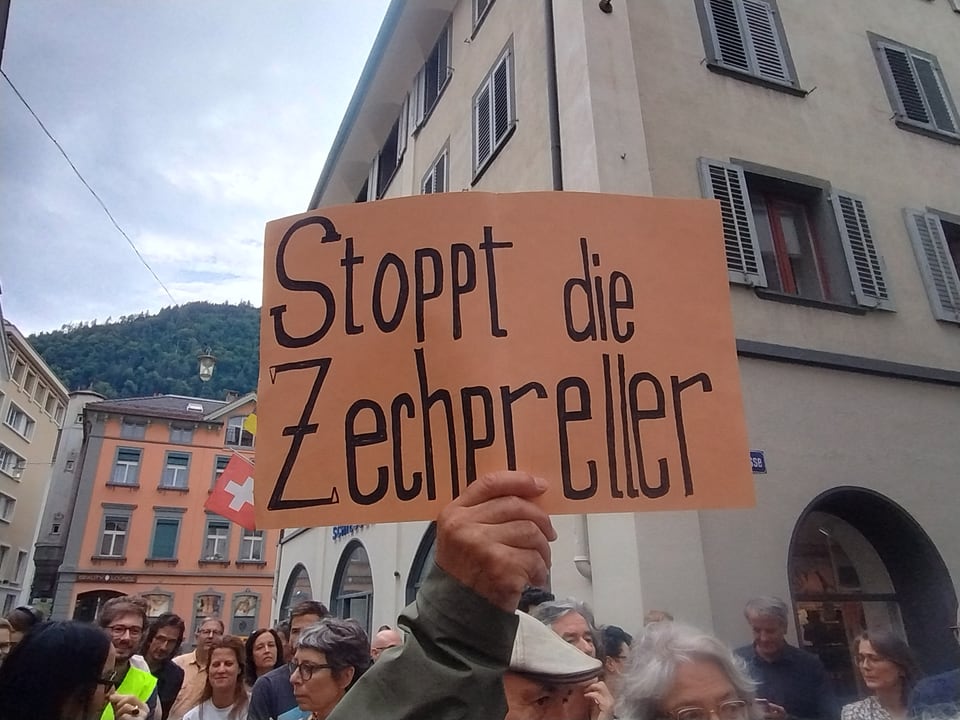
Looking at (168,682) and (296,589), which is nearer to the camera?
(168,682)

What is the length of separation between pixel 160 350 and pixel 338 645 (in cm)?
4692

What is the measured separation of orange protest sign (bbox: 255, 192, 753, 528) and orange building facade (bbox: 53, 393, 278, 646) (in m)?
35.4

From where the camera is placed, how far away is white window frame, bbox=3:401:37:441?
38.4 meters

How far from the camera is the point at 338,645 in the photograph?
2887mm

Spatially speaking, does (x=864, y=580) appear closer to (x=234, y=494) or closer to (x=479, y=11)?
(x=234, y=494)

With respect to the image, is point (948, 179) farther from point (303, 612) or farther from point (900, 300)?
point (303, 612)

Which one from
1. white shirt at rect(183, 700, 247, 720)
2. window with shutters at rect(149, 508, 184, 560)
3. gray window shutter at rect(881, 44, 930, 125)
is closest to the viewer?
white shirt at rect(183, 700, 247, 720)

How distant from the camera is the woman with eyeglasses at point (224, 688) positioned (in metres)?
3.86

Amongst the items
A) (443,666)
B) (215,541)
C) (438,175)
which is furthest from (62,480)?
(443,666)

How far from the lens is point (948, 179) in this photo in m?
8.02

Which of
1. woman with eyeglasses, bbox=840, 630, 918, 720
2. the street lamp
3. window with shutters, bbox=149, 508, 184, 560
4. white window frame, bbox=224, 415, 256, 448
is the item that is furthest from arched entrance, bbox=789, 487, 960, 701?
white window frame, bbox=224, 415, 256, 448

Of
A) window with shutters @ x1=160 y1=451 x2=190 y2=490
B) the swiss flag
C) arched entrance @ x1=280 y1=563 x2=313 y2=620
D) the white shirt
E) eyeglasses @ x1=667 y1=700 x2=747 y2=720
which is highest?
window with shutters @ x1=160 y1=451 x2=190 y2=490

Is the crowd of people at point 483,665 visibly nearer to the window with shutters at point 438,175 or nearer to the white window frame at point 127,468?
the window with shutters at point 438,175

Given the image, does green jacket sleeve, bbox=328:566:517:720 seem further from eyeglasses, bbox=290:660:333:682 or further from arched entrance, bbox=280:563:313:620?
arched entrance, bbox=280:563:313:620
